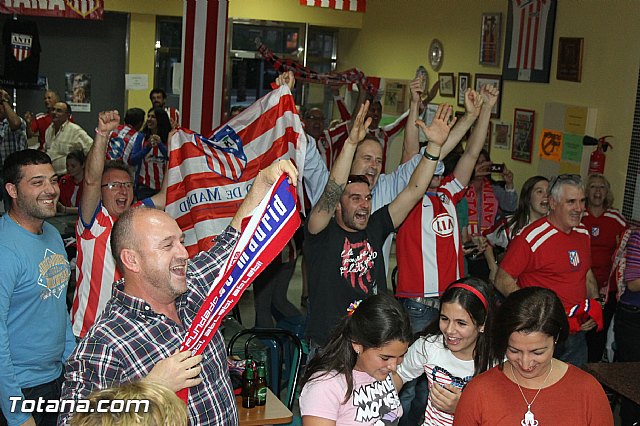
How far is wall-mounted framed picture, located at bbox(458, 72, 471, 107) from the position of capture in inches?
444

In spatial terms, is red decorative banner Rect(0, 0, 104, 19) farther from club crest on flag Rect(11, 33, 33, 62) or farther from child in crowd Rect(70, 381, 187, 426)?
child in crowd Rect(70, 381, 187, 426)

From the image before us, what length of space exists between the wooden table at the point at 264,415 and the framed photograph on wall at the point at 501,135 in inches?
269

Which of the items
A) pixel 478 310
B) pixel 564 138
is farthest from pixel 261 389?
pixel 564 138

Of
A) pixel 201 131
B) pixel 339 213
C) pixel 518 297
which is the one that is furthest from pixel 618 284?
pixel 201 131

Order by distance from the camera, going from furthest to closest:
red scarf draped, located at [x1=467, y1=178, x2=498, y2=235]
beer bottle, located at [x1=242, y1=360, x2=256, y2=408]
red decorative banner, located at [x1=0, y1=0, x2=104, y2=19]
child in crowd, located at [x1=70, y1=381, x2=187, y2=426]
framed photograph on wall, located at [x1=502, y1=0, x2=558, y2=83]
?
1. red decorative banner, located at [x1=0, y1=0, x2=104, y2=19]
2. framed photograph on wall, located at [x1=502, y1=0, x2=558, y2=83]
3. red scarf draped, located at [x1=467, y1=178, x2=498, y2=235]
4. beer bottle, located at [x1=242, y1=360, x2=256, y2=408]
5. child in crowd, located at [x1=70, y1=381, x2=187, y2=426]

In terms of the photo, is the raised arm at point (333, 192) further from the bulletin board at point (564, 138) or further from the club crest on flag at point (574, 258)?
the bulletin board at point (564, 138)

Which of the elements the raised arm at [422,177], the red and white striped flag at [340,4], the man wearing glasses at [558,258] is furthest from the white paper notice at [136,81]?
the man wearing glasses at [558,258]

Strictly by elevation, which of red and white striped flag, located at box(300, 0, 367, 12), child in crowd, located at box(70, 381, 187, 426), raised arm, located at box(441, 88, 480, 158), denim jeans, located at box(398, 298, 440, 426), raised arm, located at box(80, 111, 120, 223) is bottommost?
denim jeans, located at box(398, 298, 440, 426)

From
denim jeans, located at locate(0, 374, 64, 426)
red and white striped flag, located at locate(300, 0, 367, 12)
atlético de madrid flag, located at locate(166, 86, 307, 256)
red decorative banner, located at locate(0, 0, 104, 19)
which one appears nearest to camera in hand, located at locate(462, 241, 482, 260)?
atlético de madrid flag, located at locate(166, 86, 307, 256)

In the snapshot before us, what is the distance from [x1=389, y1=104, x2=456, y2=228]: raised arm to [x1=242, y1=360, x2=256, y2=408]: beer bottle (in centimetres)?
133

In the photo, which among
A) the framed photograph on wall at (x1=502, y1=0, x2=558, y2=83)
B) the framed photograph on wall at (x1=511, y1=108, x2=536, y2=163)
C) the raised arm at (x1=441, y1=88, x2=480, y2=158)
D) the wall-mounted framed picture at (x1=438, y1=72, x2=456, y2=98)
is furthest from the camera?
the wall-mounted framed picture at (x1=438, y1=72, x2=456, y2=98)

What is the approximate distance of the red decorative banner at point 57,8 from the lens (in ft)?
37.5

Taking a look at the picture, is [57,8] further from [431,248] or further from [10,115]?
[431,248]

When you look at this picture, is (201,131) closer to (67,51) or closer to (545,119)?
(545,119)
